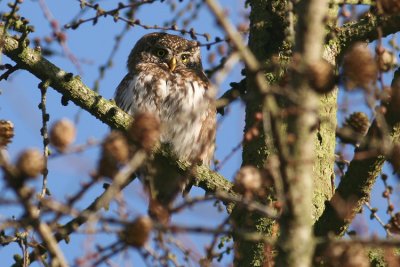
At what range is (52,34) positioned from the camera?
3.91 m

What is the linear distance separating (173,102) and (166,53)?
1187mm

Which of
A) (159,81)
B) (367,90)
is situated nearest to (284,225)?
(367,90)

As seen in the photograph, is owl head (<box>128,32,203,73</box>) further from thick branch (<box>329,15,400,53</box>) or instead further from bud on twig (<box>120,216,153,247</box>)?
bud on twig (<box>120,216,153,247</box>)

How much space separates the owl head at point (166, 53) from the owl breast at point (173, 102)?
517 mm

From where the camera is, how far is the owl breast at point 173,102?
5.52m

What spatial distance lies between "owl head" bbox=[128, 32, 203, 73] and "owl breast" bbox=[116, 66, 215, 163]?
517 mm

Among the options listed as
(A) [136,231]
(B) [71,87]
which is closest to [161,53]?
(B) [71,87]

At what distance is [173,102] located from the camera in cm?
555

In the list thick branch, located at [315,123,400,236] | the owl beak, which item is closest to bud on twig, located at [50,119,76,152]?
thick branch, located at [315,123,400,236]

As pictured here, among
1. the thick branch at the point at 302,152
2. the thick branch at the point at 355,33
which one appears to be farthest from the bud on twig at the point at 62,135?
the thick branch at the point at 355,33

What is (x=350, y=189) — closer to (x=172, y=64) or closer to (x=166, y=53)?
(x=172, y=64)

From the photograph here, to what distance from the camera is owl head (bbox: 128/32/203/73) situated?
6.52m

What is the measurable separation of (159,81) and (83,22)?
72.7 inches

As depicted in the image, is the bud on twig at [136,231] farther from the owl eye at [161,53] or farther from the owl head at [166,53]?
the owl eye at [161,53]
